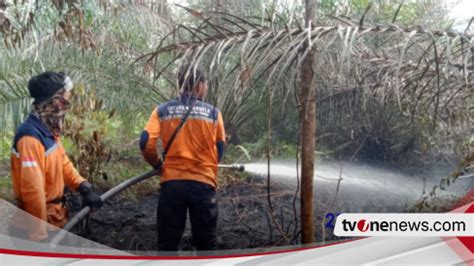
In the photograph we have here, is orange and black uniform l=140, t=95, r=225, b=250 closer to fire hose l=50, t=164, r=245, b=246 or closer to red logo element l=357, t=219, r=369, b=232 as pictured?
fire hose l=50, t=164, r=245, b=246

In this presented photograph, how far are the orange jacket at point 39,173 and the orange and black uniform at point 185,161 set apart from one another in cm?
25

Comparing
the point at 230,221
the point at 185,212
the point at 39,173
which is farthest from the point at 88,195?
the point at 230,221

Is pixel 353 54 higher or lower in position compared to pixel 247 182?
higher

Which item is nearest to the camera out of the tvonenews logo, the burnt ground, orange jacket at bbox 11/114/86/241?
orange jacket at bbox 11/114/86/241

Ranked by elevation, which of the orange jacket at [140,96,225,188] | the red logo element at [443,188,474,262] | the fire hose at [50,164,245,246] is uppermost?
the orange jacket at [140,96,225,188]

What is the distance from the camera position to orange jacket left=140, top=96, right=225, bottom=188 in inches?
67.7

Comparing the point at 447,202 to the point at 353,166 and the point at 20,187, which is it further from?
the point at 20,187

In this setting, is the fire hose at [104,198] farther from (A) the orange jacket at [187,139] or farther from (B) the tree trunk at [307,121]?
(B) the tree trunk at [307,121]

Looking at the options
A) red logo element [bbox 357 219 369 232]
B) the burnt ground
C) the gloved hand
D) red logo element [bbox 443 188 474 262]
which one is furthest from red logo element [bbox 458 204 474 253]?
the gloved hand

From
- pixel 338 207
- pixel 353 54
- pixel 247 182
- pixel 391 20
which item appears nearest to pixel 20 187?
pixel 247 182

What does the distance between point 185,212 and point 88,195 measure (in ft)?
1.01

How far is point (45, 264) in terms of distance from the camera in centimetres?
177

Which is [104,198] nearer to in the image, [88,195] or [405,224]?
[88,195]

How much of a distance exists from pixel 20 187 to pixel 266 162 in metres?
0.76
